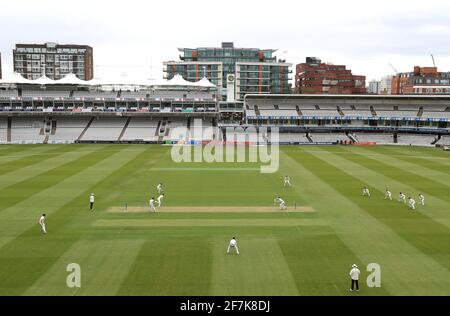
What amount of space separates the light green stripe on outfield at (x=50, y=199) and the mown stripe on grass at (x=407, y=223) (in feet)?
57.8

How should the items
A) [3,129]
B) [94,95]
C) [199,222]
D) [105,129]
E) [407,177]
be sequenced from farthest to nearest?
[94,95] → [105,129] → [3,129] → [407,177] → [199,222]

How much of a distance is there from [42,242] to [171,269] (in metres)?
7.11

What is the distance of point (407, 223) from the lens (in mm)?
23406

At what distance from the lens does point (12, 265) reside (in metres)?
16.9

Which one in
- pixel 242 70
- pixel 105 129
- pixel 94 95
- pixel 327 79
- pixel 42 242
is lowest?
pixel 42 242

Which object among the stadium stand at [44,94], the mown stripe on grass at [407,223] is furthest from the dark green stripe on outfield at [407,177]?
the stadium stand at [44,94]

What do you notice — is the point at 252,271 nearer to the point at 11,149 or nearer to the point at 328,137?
the point at 11,149

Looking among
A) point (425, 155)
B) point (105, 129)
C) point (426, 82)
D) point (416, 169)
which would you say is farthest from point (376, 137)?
point (426, 82)

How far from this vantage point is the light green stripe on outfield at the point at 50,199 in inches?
892

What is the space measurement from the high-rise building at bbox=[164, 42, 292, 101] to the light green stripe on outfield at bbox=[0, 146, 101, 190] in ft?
217

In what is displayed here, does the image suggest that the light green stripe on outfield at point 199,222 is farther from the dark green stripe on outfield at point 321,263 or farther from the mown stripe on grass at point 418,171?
the mown stripe on grass at point 418,171

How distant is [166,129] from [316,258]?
59678 mm
